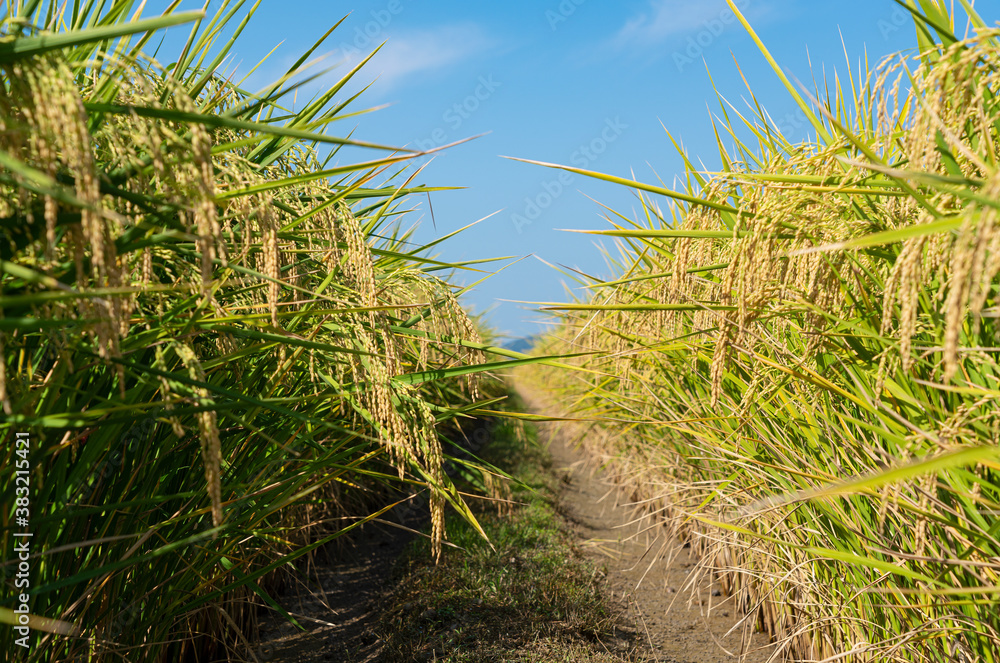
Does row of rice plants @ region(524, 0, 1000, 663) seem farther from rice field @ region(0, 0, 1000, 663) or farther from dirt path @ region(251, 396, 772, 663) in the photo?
dirt path @ region(251, 396, 772, 663)

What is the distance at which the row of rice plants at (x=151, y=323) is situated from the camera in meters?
0.73

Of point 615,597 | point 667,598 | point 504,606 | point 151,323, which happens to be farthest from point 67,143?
point 667,598

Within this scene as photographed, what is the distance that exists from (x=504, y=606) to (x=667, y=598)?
118 centimetres

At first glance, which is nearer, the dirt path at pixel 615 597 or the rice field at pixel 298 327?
the rice field at pixel 298 327

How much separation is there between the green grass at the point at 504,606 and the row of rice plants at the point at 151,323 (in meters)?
0.97

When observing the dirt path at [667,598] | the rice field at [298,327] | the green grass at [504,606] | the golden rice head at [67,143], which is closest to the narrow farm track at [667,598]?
the dirt path at [667,598]

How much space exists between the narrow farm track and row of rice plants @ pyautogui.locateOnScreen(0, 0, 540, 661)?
1498mm

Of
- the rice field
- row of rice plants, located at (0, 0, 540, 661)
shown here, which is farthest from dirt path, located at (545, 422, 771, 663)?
row of rice plants, located at (0, 0, 540, 661)

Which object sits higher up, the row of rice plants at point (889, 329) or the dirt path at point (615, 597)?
the row of rice plants at point (889, 329)

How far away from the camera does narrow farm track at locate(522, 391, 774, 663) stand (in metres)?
2.62

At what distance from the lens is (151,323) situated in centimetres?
134

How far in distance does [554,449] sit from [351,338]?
8.47 m

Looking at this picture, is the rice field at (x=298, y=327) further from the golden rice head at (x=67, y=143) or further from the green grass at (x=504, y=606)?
the green grass at (x=504, y=606)

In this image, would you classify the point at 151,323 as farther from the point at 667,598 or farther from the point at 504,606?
the point at 667,598
